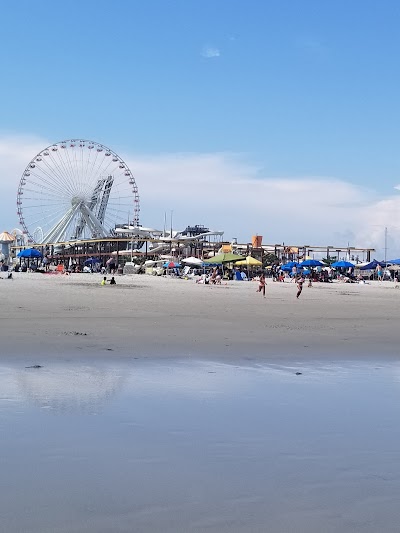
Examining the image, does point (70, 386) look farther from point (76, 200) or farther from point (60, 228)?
point (60, 228)

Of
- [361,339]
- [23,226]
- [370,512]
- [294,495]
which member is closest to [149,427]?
[294,495]

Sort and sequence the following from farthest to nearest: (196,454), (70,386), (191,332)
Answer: (191,332) < (70,386) < (196,454)

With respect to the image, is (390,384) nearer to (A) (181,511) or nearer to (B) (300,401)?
(B) (300,401)

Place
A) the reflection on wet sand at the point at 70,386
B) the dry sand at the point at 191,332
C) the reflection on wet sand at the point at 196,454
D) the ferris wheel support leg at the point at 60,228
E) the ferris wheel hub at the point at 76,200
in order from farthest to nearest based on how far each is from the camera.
→ the ferris wheel support leg at the point at 60,228 → the ferris wheel hub at the point at 76,200 → the dry sand at the point at 191,332 → the reflection on wet sand at the point at 70,386 → the reflection on wet sand at the point at 196,454

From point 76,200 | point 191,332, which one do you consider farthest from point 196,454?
point 76,200

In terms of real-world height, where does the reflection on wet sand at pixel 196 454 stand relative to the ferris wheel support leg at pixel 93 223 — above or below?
below

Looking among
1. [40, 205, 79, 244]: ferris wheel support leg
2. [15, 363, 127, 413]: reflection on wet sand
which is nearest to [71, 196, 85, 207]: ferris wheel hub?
[40, 205, 79, 244]: ferris wheel support leg

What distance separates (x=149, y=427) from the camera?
4.47 metres

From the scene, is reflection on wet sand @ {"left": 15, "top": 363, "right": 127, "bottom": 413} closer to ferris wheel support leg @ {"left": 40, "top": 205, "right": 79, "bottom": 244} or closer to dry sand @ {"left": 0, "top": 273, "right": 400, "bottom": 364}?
dry sand @ {"left": 0, "top": 273, "right": 400, "bottom": 364}

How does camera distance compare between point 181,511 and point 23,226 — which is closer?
point 181,511

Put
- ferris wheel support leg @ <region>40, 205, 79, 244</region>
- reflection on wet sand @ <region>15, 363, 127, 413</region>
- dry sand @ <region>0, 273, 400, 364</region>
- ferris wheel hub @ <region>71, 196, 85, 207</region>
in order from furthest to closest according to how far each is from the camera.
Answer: ferris wheel support leg @ <region>40, 205, 79, 244</region>
ferris wheel hub @ <region>71, 196, 85, 207</region>
dry sand @ <region>0, 273, 400, 364</region>
reflection on wet sand @ <region>15, 363, 127, 413</region>

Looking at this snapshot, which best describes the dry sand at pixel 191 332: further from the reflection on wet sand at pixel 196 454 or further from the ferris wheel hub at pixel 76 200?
the ferris wheel hub at pixel 76 200

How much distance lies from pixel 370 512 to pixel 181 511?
83cm

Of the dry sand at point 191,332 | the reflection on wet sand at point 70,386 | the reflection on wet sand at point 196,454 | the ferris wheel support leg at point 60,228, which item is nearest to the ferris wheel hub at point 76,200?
the ferris wheel support leg at point 60,228
